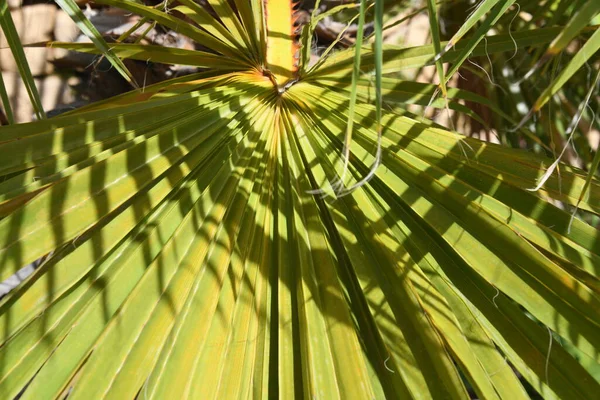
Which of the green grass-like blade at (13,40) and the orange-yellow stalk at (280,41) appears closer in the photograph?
the green grass-like blade at (13,40)

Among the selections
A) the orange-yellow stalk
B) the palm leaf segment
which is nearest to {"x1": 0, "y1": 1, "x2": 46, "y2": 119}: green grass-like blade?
the palm leaf segment

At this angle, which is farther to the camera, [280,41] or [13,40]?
[280,41]

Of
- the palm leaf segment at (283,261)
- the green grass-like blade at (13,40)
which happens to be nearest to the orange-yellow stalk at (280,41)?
the palm leaf segment at (283,261)

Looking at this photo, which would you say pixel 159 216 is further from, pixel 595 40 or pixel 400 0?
pixel 400 0

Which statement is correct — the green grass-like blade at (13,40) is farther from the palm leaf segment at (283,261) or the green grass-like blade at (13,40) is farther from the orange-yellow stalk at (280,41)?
the orange-yellow stalk at (280,41)

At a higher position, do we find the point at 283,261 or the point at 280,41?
the point at 280,41
